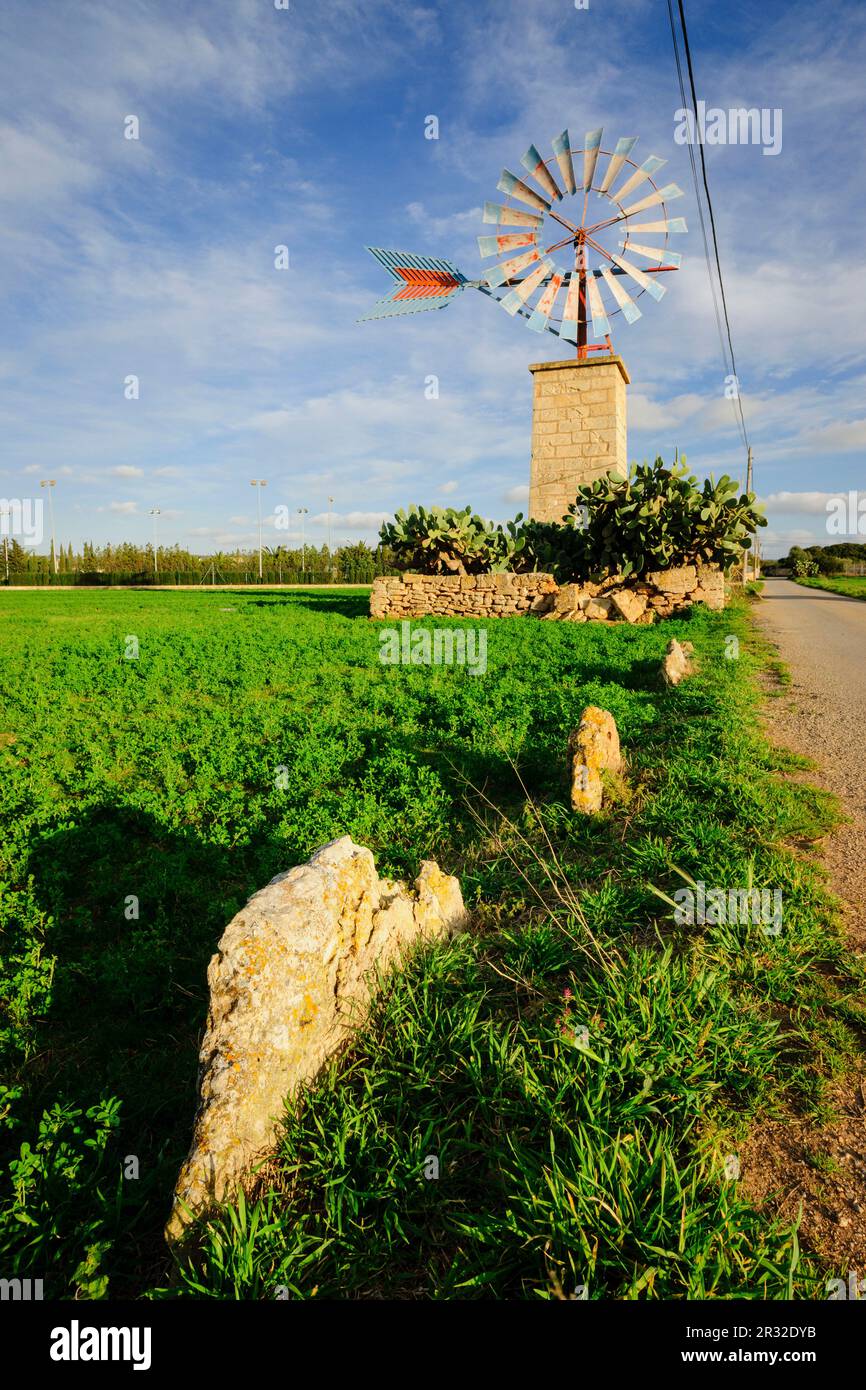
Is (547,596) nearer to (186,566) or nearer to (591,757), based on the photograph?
(591,757)

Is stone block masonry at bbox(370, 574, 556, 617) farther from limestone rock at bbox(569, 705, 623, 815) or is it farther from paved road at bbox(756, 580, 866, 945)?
limestone rock at bbox(569, 705, 623, 815)

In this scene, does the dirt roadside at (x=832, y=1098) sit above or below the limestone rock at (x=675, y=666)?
below

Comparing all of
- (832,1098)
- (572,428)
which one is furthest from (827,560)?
(832,1098)

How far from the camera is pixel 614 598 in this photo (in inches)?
627

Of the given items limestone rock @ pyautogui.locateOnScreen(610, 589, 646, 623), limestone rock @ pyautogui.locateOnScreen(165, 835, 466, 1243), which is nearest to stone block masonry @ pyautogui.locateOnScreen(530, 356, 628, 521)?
limestone rock @ pyautogui.locateOnScreen(610, 589, 646, 623)

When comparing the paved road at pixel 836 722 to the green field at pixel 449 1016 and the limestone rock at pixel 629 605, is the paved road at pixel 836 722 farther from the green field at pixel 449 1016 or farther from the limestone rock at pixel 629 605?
the limestone rock at pixel 629 605

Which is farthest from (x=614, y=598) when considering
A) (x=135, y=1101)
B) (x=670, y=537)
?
(x=135, y=1101)

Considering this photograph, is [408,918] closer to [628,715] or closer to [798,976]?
[798,976]

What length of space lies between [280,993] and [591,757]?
327 cm

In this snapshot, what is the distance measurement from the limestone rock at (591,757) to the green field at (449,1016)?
22 centimetres

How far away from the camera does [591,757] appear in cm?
523

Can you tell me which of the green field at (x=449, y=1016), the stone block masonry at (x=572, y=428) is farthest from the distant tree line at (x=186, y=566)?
the green field at (x=449, y=1016)

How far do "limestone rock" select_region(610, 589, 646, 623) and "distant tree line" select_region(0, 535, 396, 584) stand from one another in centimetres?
4582

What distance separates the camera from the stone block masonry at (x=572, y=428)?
2038cm
